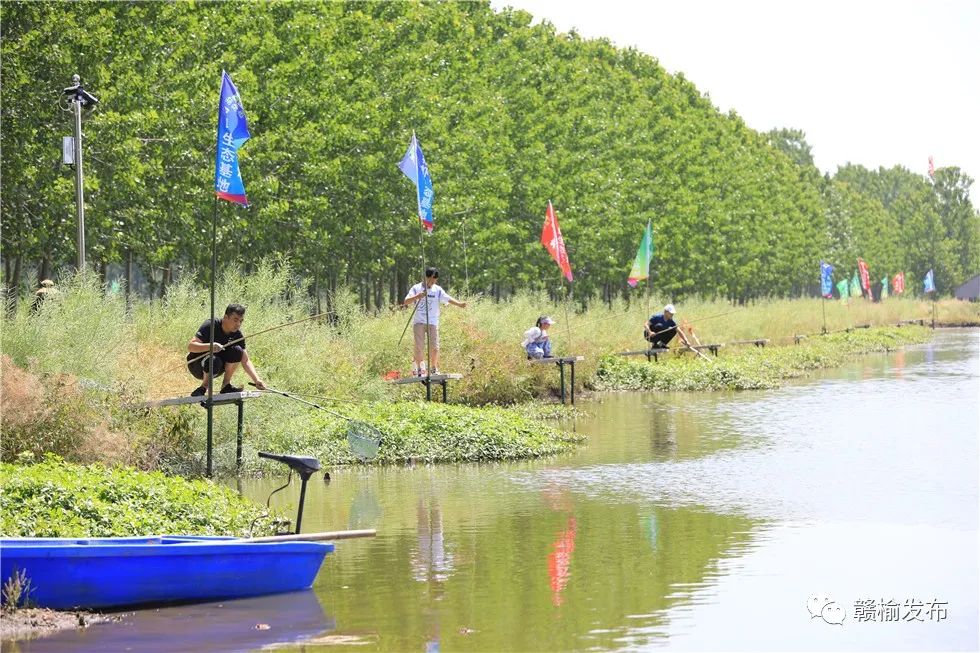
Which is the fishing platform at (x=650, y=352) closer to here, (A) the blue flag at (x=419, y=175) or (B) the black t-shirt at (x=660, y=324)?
(B) the black t-shirt at (x=660, y=324)

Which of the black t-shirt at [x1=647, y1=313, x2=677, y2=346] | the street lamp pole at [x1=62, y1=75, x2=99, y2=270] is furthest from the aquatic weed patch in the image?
the black t-shirt at [x1=647, y1=313, x2=677, y2=346]

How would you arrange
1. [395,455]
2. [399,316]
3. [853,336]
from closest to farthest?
[395,455] → [399,316] → [853,336]

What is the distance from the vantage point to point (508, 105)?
52.0m

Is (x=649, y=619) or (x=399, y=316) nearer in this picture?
(x=649, y=619)

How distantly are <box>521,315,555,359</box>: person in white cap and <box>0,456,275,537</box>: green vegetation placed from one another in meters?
16.2

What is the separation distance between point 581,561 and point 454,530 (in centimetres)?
201

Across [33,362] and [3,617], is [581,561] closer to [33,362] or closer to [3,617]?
[3,617]

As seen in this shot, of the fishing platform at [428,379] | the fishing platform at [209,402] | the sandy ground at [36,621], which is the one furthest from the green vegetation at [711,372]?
the sandy ground at [36,621]

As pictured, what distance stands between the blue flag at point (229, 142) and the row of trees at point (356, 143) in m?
10.6

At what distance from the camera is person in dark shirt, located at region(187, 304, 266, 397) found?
1809cm

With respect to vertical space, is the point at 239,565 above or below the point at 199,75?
below

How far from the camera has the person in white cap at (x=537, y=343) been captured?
98.3 feet

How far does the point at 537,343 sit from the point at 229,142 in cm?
1275

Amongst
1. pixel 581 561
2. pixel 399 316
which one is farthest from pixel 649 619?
pixel 399 316
